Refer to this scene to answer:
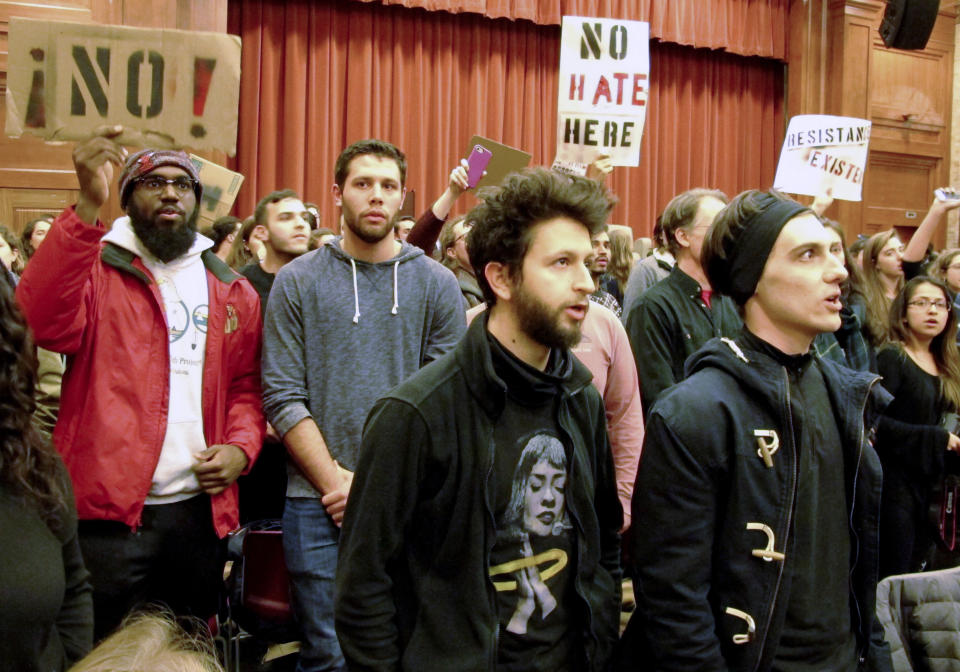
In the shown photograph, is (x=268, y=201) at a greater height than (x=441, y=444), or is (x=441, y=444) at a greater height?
(x=268, y=201)

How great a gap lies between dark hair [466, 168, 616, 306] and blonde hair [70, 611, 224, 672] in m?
0.95

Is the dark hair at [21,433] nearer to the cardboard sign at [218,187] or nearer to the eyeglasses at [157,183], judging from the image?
the eyeglasses at [157,183]

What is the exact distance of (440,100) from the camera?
27.3 feet

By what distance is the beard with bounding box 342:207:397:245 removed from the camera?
8.47 feet

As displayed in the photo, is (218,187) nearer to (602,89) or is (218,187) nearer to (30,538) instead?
(602,89)

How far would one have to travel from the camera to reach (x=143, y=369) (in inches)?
92.4

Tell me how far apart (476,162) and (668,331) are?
3.67ft

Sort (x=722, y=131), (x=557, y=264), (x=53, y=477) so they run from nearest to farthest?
(x=53, y=477), (x=557, y=264), (x=722, y=131)

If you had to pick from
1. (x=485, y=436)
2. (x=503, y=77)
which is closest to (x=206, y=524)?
(x=485, y=436)

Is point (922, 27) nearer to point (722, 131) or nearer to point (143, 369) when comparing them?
point (722, 131)

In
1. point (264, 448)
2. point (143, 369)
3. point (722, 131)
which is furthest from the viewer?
point (722, 131)

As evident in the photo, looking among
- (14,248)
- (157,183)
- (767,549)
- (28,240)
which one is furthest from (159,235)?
(28,240)

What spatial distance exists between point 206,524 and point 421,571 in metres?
1.00

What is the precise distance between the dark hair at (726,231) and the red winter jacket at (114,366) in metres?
1.32
